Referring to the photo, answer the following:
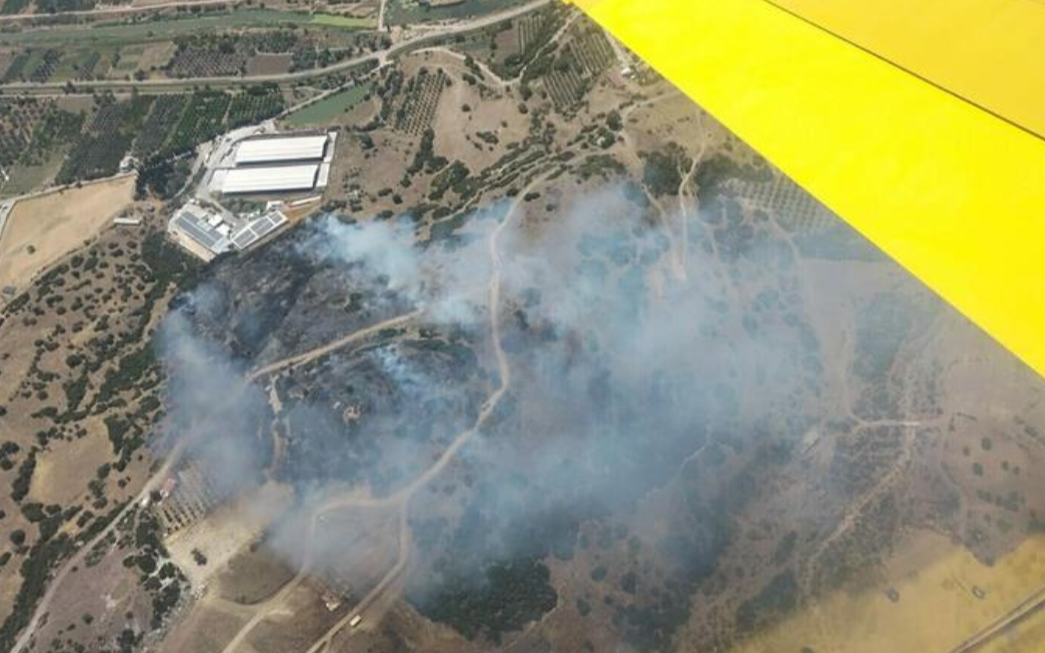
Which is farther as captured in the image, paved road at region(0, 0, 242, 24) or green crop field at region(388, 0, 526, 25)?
paved road at region(0, 0, 242, 24)

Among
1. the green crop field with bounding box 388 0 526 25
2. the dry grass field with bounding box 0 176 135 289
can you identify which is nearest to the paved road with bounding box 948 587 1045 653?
the green crop field with bounding box 388 0 526 25

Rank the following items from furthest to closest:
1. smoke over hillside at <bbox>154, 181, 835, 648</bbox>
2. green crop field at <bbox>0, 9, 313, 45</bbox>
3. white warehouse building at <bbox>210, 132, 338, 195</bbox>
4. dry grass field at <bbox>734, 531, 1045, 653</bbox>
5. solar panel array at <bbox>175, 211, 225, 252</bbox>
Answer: green crop field at <bbox>0, 9, 313, 45</bbox>
white warehouse building at <bbox>210, 132, 338, 195</bbox>
solar panel array at <bbox>175, 211, 225, 252</bbox>
smoke over hillside at <bbox>154, 181, 835, 648</bbox>
dry grass field at <bbox>734, 531, 1045, 653</bbox>

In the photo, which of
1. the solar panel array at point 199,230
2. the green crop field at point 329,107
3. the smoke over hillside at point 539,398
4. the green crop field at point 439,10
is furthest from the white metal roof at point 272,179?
the green crop field at point 439,10

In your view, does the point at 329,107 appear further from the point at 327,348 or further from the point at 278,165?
the point at 327,348

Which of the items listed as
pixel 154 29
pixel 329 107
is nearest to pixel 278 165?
pixel 329 107

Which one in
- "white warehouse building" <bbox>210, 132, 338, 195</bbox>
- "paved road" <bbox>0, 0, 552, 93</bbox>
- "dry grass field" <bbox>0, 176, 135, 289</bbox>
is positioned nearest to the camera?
"white warehouse building" <bbox>210, 132, 338, 195</bbox>

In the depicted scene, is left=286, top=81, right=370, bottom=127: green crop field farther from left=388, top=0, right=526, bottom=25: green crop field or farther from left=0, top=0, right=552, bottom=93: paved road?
left=388, top=0, right=526, bottom=25: green crop field
